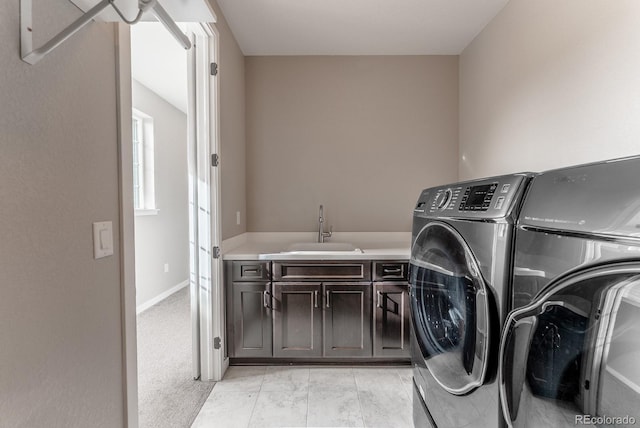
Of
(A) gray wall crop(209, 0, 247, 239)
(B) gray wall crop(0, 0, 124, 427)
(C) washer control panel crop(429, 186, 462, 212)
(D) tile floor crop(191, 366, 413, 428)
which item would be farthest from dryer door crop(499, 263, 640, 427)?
(A) gray wall crop(209, 0, 247, 239)

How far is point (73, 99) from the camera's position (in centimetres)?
83

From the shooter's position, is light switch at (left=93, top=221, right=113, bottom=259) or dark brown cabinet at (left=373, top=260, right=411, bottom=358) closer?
light switch at (left=93, top=221, right=113, bottom=259)

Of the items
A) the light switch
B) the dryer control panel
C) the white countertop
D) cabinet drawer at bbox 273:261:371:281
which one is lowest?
→ cabinet drawer at bbox 273:261:371:281

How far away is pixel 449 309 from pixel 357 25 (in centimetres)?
224

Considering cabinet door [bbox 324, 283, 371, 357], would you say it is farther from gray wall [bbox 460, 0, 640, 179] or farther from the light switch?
the light switch

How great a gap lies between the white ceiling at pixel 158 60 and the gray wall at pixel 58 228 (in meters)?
1.72

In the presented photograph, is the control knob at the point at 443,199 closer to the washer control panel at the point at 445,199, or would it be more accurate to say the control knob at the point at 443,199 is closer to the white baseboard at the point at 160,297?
the washer control panel at the point at 445,199

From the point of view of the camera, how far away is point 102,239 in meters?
0.93

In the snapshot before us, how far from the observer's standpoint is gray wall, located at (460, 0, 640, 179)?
1355 mm

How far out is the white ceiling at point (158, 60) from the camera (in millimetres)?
2488

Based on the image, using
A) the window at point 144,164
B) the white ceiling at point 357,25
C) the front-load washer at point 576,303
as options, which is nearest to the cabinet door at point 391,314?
the front-load washer at point 576,303

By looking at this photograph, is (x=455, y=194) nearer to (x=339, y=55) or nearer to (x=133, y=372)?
(x=133, y=372)

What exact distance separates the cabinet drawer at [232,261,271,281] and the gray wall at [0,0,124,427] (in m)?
1.28

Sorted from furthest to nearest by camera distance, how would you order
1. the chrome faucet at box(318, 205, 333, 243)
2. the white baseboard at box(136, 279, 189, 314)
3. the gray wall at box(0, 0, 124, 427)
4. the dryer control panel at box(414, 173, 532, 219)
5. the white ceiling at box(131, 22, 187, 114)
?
the white baseboard at box(136, 279, 189, 314) < the chrome faucet at box(318, 205, 333, 243) < the white ceiling at box(131, 22, 187, 114) < the dryer control panel at box(414, 173, 532, 219) < the gray wall at box(0, 0, 124, 427)
